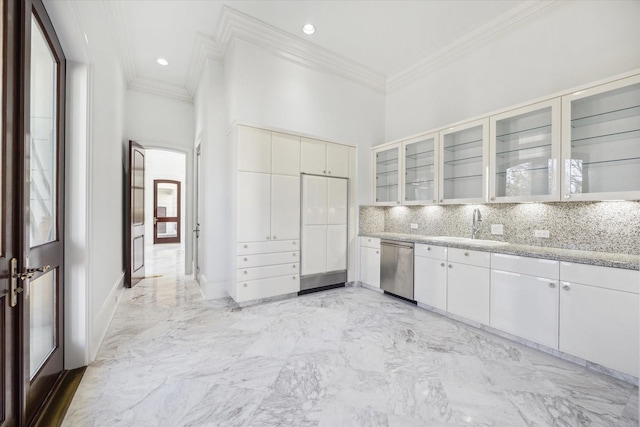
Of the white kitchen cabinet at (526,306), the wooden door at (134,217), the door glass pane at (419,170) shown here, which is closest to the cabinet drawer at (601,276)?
the white kitchen cabinet at (526,306)

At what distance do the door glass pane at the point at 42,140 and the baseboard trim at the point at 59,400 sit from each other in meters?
0.98

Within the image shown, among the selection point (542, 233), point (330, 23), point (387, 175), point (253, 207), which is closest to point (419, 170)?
point (387, 175)

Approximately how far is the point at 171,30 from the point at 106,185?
2.14 m

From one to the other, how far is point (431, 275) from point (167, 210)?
34.4 ft

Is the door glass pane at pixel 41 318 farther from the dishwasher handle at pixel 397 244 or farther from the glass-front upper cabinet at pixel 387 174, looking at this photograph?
the glass-front upper cabinet at pixel 387 174

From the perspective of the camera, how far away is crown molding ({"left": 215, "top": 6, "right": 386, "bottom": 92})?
3.32 metres

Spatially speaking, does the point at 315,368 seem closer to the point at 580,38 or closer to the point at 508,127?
the point at 508,127

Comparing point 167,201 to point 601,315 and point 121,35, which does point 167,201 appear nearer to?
point 121,35

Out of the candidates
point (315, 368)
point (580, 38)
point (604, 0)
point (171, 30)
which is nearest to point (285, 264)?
point (315, 368)

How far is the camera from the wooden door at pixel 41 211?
4.43 ft

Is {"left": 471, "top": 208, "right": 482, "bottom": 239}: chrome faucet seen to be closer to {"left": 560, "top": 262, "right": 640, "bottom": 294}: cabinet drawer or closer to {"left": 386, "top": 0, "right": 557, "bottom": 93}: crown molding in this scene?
{"left": 560, "top": 262, "right": 640, "bottom": 294}: cabinet drawer

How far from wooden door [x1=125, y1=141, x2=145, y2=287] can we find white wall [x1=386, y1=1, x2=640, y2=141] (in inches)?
179

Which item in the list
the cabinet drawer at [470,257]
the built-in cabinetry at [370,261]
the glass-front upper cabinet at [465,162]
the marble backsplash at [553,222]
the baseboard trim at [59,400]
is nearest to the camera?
the baseboard trim at [59,400]

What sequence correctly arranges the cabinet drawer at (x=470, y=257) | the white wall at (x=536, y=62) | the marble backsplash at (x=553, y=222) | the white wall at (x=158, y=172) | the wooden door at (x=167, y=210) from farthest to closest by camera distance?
the wooden door at (x=167, y=210) → the white wall at (x=158, y=172) → the cabinet drawer at (x=470, y=257) → the white wall at (x=536, y=62) → the marble backsplash at (x=553, y=222)
